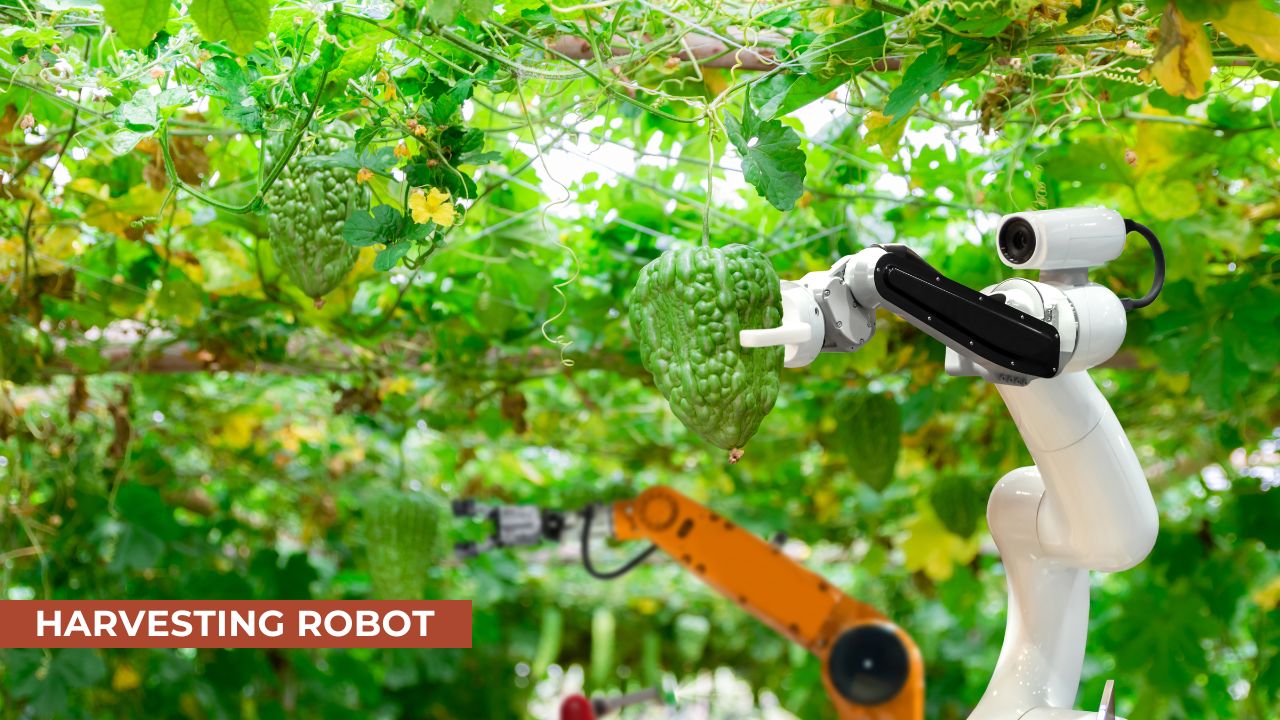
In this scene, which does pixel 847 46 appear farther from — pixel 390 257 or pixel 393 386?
pixel 393 386

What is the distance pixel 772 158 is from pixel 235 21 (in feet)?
1.64

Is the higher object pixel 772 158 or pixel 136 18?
pixel 136 18

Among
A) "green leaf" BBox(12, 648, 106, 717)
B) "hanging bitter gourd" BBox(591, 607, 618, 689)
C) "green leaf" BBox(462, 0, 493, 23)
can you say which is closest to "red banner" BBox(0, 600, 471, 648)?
"green leaf" BBox(12, 648, 106, 717)

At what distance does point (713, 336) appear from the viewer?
110 centimetres

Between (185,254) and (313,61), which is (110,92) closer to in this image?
(313,61)

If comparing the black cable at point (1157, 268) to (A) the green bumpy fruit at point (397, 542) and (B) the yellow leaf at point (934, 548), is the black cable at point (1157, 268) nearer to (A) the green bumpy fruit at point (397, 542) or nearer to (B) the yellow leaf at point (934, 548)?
(A) the green bumpy fruit at point (397, 542)

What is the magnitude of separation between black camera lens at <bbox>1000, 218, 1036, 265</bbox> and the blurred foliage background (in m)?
0.15

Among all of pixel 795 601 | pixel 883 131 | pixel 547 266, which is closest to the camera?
pixel 883 131

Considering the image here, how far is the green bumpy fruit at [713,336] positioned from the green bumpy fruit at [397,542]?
195 cm

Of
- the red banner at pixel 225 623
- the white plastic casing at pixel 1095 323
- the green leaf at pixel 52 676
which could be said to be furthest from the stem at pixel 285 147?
the green leaf at pixel 52 676

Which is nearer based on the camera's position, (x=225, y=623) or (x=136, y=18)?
(x=136, y=18)

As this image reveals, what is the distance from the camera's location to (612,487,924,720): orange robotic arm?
2.70 meters

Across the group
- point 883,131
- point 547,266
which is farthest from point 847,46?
point 547,266

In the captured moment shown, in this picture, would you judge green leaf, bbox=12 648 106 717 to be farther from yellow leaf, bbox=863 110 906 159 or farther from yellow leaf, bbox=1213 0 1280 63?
yellow leaf, bbox=1213 0 1280 63
